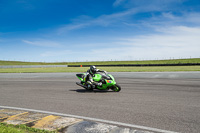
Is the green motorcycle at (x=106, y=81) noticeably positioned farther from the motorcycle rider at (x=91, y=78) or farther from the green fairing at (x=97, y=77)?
the motorcycle rider at (x=91, y=78)

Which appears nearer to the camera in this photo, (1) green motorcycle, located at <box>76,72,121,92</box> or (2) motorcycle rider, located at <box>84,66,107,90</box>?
(1) green motorcycle, located at <box>76,72,121,92</box>

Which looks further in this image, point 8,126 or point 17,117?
point 17,117

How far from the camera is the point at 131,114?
17.3 feet

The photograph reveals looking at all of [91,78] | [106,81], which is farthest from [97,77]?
[106,81]

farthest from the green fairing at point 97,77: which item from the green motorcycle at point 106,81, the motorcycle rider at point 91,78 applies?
the motorcycle rider at point 91,78

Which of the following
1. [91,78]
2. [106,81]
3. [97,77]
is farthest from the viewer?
[91,78]

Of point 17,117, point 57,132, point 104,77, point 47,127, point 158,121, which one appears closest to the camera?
point 57,132

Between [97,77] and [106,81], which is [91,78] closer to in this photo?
[97,77]

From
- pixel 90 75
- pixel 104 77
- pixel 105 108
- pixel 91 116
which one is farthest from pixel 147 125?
pixel 90 75

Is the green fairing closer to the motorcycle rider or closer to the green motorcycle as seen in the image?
the green motorcycle

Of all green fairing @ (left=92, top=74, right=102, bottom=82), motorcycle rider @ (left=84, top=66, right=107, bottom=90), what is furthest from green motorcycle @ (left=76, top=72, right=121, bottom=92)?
motorcycle rider @ (left=84, top=66, right=107, bottom=90)

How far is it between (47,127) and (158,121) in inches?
104

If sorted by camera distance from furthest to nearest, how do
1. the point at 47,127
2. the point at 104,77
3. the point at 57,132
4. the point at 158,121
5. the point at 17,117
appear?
the point at 104,77
the point at 17,117
the point at 158,121
the point at 47,127
the point at 57,132

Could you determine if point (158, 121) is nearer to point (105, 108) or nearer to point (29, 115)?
point (105, 108)
